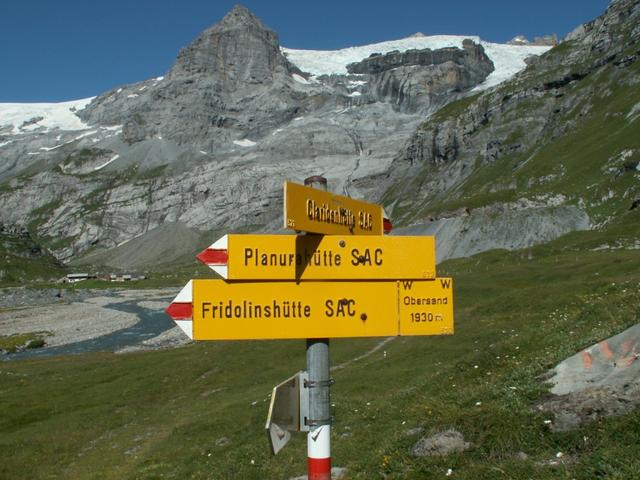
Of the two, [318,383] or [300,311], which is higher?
[300,311]

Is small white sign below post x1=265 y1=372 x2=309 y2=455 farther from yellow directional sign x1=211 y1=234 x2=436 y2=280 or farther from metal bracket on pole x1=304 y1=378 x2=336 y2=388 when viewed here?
yellow directional sign x1=211 y1=234 x2=436 y2=280

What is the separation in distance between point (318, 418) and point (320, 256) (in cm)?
188

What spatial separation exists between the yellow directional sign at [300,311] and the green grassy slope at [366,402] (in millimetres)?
3906

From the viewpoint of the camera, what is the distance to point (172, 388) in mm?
38094

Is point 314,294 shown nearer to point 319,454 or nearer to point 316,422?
point 316,422

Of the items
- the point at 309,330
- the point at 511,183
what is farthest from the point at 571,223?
the point at 309,330

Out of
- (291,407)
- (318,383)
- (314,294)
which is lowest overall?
(291,407)

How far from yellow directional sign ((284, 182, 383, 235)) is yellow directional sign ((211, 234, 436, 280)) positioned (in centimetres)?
23

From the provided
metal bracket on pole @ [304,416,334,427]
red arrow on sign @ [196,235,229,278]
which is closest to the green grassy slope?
metal bracket on pole @ [304,416,334,427]

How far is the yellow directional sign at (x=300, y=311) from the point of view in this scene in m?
7.23

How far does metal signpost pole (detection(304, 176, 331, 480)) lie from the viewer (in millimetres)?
6887

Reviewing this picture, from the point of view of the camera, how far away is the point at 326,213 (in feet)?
24.0

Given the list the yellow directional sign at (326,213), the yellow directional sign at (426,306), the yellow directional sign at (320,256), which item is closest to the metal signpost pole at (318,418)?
the yellow directional sign at (326,213)

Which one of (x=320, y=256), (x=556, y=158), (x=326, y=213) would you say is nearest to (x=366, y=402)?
(x=320, y=256)
